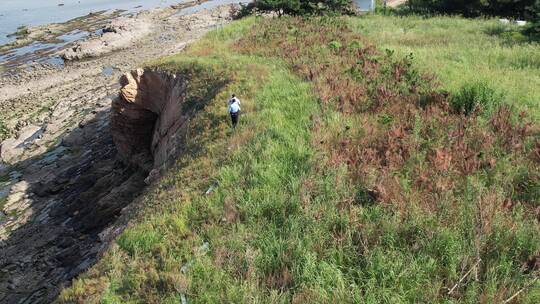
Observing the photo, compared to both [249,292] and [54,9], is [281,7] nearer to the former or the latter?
[249,292]

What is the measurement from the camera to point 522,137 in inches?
347

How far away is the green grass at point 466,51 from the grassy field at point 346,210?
1.16m

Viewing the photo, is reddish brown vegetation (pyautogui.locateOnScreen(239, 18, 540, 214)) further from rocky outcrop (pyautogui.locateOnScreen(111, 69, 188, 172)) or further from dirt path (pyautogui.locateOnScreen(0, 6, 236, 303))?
rocky outcrop (pyautogui.locateOnScreen(111, 69, 188, 172))

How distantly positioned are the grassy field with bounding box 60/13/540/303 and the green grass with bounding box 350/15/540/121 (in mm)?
1158

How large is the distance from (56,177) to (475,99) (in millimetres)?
21552

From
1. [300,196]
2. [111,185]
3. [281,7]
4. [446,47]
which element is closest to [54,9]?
[281,7]

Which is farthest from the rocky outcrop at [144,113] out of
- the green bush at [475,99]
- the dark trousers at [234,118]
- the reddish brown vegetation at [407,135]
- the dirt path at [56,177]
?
the green bush at [475,99]

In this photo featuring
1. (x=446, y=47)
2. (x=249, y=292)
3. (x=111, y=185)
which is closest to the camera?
(x=249, y=292)

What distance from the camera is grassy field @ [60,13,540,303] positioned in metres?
5.64

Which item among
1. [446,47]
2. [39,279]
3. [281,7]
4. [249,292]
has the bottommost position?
[39,279]

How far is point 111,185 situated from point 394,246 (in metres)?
17.5

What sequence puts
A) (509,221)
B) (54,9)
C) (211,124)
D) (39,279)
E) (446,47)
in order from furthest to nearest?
(54,9) → (446,47) → (39,279) → (211,124) → (509,221)

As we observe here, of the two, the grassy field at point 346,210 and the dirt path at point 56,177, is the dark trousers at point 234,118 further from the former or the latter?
the dirt path at point 56,177

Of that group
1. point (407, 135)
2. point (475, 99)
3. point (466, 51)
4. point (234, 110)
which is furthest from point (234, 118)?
point (466, 51)
